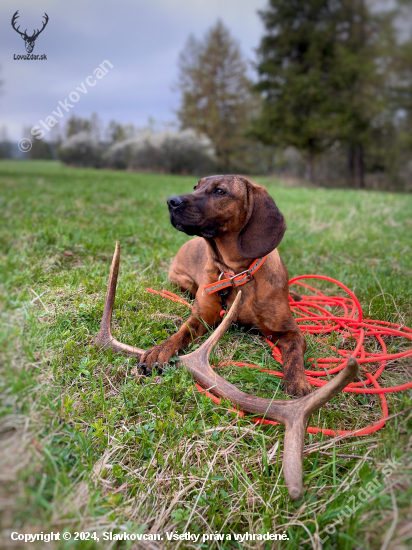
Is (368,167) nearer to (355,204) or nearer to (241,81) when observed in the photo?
(241,81)

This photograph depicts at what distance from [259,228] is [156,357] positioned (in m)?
1.13

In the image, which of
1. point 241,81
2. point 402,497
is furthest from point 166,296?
point 241,81

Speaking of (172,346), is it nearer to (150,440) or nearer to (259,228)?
(150,440)

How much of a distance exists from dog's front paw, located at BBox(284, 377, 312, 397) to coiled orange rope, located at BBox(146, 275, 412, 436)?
0.14 meters

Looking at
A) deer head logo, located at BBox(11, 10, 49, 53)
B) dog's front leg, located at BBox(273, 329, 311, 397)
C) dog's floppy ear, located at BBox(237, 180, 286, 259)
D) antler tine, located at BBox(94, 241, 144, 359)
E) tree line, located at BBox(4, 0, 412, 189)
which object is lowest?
dog's front leg, located at BBox(273, 329, 311, 397)

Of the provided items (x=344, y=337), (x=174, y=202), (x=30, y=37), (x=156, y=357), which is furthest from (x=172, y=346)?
(x=30, y=37)

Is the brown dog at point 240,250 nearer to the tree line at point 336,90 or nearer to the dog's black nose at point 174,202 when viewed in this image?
the dog's black nose at point 174,202

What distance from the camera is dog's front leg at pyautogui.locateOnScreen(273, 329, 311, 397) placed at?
81.4 inches

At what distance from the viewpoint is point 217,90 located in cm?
3044

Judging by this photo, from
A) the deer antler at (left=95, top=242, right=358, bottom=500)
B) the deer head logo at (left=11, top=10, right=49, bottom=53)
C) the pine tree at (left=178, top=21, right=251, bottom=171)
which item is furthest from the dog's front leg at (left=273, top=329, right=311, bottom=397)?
the pine tree at (left=178, top=21, right=251, bottom=171)

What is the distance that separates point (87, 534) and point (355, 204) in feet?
31.2

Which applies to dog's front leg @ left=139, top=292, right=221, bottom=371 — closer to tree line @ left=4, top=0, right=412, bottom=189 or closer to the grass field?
the grass field

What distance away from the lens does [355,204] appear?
9164 millimetres

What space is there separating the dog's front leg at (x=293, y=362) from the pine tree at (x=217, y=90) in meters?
30.0
